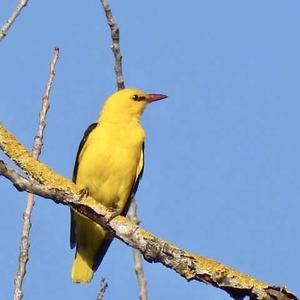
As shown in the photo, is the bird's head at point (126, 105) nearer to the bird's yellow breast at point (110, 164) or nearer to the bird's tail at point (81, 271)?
the bird's yellow breast at point (110, 164)

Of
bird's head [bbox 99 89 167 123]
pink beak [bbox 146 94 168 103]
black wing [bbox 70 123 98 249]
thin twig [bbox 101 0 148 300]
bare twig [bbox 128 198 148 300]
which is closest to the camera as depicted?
bare twig [bbox 128 198 148 300]

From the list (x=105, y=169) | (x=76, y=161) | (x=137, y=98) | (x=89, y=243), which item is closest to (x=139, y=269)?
(x=105, y=169)

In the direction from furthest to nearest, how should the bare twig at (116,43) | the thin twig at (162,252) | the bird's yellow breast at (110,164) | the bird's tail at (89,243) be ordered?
the bird's tail at (89,243) < the bird's yellow breast at (110,164) < the bare twig at (116,43) < the thin twig at (162,252)

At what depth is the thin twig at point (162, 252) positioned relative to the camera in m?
3.51

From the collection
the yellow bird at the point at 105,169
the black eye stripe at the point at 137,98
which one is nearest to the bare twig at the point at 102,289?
the yellow bird at the point at 105,169

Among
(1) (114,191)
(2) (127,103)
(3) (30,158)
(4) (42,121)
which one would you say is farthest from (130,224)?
(2) (127,103)

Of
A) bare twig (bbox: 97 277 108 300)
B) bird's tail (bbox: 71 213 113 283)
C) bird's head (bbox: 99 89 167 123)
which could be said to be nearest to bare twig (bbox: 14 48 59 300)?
bare twig (bbox: 97 277 108 300)

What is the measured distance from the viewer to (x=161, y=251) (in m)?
3.64

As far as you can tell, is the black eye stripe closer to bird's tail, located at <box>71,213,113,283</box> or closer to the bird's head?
the bird's head

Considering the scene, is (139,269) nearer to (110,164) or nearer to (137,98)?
(110,164)

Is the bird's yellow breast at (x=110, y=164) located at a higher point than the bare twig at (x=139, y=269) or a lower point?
higher

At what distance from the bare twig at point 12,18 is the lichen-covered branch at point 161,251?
0.97 meters

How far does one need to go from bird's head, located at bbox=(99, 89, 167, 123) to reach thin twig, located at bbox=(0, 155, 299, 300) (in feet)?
11.2

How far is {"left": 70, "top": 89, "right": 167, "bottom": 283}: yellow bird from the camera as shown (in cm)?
689
